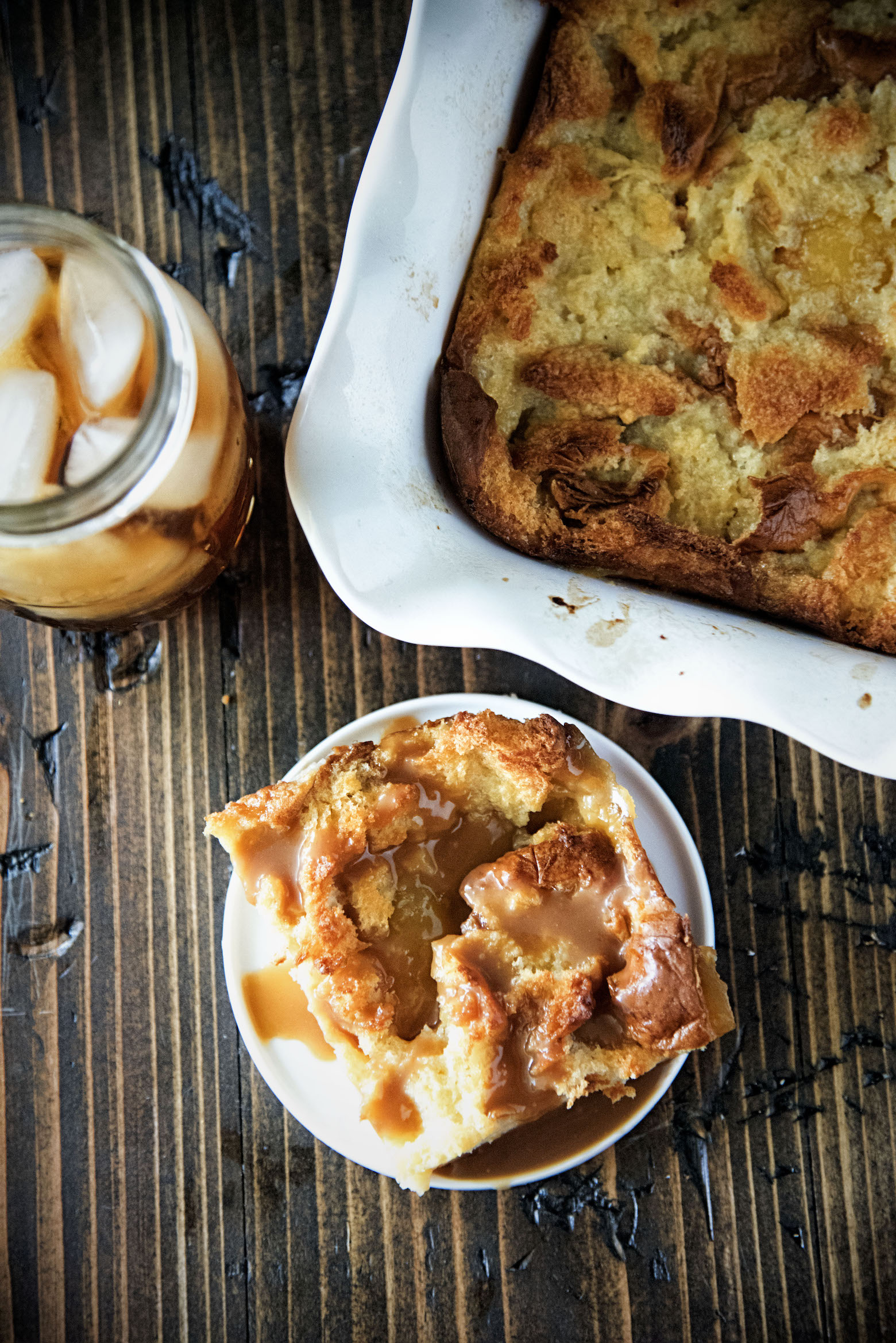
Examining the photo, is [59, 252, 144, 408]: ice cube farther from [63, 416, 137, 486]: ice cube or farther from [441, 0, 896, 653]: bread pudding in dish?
[441, 0, 896, 653]: bread pudding in dish

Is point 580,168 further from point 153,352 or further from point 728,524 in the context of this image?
point 153,352

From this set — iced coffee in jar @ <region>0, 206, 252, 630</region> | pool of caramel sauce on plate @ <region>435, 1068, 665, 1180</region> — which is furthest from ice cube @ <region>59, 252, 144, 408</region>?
pool of caramel sauce on plate @ <region>435, 1068, 665, 1180</region>

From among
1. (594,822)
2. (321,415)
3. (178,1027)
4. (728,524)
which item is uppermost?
(321,415)

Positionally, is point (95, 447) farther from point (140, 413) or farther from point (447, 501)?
point (447, 501)

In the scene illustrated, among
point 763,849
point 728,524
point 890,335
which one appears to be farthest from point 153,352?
point 763,849

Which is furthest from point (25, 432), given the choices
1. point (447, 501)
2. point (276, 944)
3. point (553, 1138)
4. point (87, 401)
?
point (553, 1138)

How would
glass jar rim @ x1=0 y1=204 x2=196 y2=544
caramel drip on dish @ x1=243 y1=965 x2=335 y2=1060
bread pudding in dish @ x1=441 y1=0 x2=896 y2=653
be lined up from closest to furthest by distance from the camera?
glass jar rim @ x1=0 y1=204 x2=196 y2=544 < bread pudding in dish @ x1=441 y1=0 x2=896 y2=653 < caramel drip on dish @ x1=243 y1=965 x2=335 y2=1060
